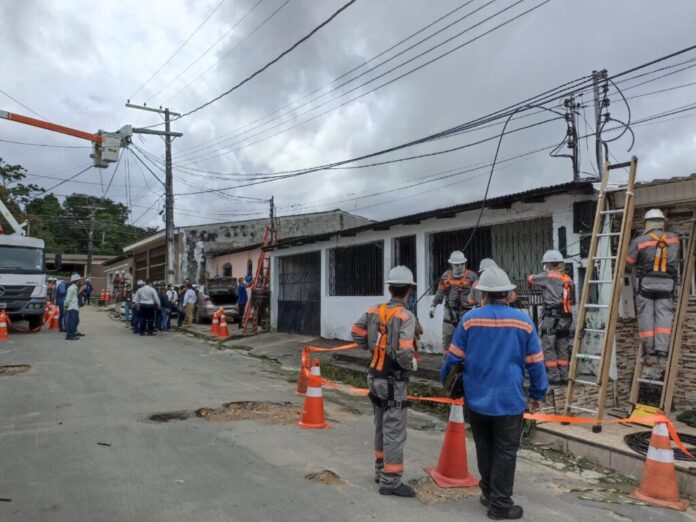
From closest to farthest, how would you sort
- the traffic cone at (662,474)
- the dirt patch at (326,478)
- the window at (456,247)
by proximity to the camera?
the traffic cone at (662,474) < the dirt patch at (326,478) < the window at (456,247)

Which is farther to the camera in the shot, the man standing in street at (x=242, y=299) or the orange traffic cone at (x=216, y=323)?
the man standing in street at (x=242, y=299)

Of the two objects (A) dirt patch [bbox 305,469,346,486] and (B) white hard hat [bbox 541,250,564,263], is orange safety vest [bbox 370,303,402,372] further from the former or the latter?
(B) white hard hat [bbox 541,250,564,263]

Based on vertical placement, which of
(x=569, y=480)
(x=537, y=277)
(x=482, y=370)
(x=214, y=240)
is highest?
(x=214, y=240)

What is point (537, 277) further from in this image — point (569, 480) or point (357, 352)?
point (357, 352)

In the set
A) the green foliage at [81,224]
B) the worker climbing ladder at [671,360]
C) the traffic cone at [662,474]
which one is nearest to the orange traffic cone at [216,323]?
the worker climbing ladder at [671,360]

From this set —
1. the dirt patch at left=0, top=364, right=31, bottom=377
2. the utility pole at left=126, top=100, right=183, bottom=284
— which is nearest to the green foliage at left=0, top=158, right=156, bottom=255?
the utility pole at left=126, top=100, right=183, bottom=284

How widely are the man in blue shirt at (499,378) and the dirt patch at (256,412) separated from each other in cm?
323

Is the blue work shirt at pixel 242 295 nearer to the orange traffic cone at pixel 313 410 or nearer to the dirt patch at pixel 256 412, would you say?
the dirt patch at pixel 256 412

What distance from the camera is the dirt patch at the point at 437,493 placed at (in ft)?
14.1

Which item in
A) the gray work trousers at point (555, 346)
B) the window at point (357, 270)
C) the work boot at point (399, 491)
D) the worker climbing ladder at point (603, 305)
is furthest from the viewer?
the window at point (357, 270)

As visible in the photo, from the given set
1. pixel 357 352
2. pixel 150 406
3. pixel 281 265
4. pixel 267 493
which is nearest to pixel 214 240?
pixel 281 265

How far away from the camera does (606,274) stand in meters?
7.82

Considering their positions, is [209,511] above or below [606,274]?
below

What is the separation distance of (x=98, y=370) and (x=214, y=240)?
19.7 meters
